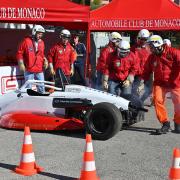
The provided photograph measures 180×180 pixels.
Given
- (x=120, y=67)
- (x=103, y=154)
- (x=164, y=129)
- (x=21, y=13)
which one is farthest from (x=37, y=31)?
(x=103, y=154)

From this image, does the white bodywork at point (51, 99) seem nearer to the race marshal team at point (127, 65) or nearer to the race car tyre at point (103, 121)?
the race car tyre at point (103, 121)

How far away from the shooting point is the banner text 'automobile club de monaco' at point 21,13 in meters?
11.3

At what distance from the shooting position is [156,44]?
845 centimetres

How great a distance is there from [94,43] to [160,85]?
1080cm

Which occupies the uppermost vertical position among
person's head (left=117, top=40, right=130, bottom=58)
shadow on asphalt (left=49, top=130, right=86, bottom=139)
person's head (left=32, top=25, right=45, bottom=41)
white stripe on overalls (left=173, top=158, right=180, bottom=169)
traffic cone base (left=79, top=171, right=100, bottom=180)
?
person's head (left=32, top=25, right=45, bottom=41)

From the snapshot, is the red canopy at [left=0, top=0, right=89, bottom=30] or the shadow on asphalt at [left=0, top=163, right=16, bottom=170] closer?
the shadow on asphalt at [left=0, top=163, right=16, bottom=170]

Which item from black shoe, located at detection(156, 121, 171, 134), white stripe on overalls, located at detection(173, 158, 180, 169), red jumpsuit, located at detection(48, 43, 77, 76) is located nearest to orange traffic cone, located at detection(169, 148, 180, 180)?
white stripe on overalls, located at detection(173, 158, 180, 169)

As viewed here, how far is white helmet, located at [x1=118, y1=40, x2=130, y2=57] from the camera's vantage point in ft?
30.5

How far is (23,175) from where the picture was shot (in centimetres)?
581

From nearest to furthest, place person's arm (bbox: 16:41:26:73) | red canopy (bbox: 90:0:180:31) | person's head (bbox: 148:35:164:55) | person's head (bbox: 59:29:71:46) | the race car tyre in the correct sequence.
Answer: the race car tyre, person's head (bbox: 148:35:164:55), person's arm (bbox: 16:41:26:73), person's head (bbox: 59:29:71:46), red canopy (bbox: 90:0:180:31)

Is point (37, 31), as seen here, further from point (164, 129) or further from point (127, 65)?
point (164, 129)

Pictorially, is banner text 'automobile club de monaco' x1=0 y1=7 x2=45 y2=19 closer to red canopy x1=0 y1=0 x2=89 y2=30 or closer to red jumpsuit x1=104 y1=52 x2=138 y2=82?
red canopy x1=0 y1=0 x2=89 y2=30

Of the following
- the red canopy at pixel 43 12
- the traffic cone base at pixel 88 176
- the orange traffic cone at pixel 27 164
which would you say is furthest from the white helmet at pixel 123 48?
the traffic cone base at pixel 88 176

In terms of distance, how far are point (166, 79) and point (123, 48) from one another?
120 cm
